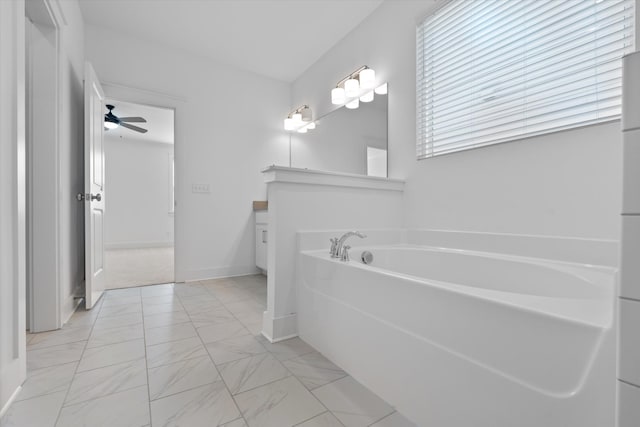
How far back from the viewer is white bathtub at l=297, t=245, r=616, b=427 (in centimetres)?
61

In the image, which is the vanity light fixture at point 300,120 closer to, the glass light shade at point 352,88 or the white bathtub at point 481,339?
the glass light shade at point 352,88

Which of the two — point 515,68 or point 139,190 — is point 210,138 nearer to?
point 515,68

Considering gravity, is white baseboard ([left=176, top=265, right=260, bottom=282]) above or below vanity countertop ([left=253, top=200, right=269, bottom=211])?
below

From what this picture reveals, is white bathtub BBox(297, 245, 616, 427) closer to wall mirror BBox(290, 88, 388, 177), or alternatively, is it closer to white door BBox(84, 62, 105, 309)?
wall mirror BBox(290, 88, 388, 177)

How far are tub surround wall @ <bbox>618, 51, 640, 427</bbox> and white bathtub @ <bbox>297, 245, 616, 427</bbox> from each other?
0.38ft

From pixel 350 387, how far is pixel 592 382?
0.81m

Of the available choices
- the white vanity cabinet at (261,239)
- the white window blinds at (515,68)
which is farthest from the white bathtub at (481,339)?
the white vanity cabinet at (261,239)

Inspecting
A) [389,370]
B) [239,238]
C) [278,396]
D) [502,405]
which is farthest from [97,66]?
[502,405]

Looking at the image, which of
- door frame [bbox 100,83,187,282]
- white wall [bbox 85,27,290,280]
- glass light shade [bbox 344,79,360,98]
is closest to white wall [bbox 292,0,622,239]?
glass light shade [bbox 344,79,360,98]

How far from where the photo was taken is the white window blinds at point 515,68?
4.01ft

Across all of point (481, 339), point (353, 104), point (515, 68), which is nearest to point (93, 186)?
point (353, 104)

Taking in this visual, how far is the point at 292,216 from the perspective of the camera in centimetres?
170

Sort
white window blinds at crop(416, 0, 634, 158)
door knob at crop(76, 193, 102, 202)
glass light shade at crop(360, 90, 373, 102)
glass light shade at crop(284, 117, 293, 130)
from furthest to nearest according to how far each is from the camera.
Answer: glass light shade at crop(284, 117, 293, 130), glass light shade at crop(360, 90, 373, 102), door knob at crop(76, 193, 102, 202), white window blinds at crop(416, 0, 634, 158)

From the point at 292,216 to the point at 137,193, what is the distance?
Result: 549 centimetres
